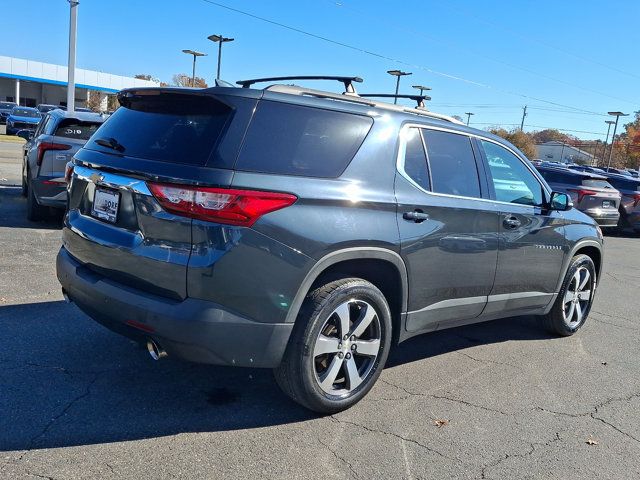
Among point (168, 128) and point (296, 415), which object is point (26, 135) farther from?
point (296, 415)

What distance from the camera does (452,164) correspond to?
4.22m

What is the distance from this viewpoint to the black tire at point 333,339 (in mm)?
3268

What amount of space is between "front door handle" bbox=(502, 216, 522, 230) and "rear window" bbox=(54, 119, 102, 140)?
5956 mm

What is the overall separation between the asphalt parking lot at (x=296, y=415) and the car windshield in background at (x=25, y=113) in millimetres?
35314

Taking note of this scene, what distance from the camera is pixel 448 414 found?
3721 millimetres

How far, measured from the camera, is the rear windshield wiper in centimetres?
349

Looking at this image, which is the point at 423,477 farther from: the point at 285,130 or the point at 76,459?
the point at 285,130

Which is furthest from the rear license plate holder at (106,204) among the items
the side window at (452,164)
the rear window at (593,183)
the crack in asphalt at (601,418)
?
the rear window at (593,183)

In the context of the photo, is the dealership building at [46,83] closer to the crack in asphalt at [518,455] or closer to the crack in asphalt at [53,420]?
the crack in asphalt at [53,420]

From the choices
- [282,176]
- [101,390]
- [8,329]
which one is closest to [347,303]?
[282,176]

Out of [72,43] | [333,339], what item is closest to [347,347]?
[333,339]

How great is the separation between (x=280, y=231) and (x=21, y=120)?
117 feet

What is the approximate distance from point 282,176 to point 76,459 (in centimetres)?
177

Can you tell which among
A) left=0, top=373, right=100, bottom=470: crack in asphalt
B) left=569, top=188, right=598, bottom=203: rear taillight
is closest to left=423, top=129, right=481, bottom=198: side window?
left=0, top=373, right=100, bottom=470: crack in asphalt
